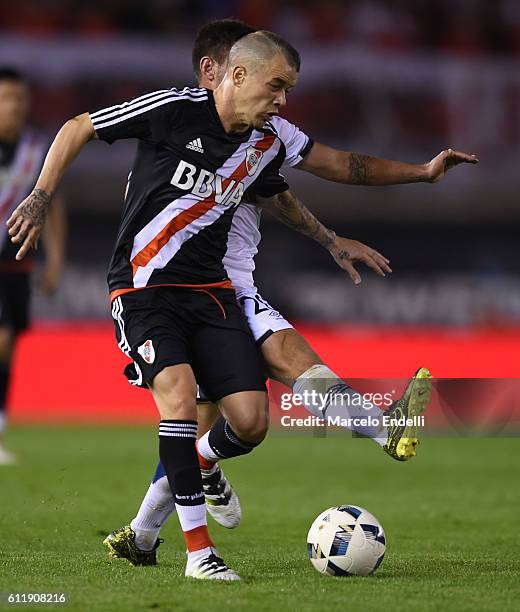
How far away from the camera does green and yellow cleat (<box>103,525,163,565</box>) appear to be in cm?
534

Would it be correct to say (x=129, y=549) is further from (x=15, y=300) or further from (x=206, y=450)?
(x=15, y=300)

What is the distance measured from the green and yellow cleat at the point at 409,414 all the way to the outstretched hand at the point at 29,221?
5.34ft

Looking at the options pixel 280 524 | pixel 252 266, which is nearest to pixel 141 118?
pixel 252 266

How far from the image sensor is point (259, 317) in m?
5.70

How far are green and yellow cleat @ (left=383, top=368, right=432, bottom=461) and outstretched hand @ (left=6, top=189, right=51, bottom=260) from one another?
5.34 feet

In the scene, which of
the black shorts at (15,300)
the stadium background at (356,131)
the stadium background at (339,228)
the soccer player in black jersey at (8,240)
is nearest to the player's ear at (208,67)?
the stadium background at (339,228)

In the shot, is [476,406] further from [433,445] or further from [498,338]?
[498,338]

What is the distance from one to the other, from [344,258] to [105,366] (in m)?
8.31

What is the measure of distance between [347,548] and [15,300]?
5511 millimetres

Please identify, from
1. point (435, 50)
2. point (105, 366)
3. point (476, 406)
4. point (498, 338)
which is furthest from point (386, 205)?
point (476, 406)

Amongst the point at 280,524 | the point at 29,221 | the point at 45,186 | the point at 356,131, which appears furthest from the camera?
the point at 356,131

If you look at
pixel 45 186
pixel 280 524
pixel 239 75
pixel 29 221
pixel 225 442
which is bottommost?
pixel 280 524

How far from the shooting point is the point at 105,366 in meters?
13.9

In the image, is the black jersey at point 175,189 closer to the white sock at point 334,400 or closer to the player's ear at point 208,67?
the white sock at point 334,400
